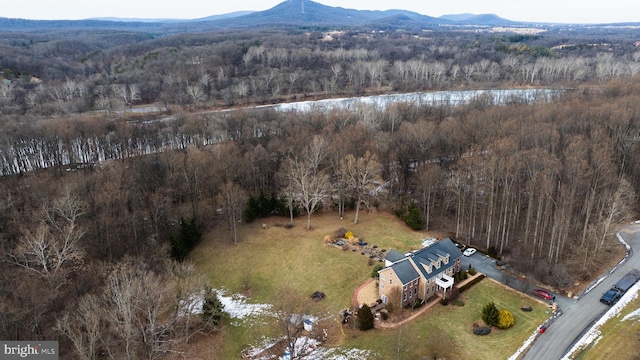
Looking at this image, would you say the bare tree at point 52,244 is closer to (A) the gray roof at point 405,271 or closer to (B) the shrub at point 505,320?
(A) the gray roof at point 405,271

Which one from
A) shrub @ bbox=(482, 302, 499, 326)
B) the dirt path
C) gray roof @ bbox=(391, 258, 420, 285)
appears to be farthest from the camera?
the dirt path

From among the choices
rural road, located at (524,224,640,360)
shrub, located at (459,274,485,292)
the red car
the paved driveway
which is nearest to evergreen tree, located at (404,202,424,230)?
the paved driveway

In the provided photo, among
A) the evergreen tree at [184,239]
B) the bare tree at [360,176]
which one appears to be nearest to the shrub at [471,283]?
the bare tree at [360,176]

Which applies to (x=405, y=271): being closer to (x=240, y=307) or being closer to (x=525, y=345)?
(x=525, y=345)

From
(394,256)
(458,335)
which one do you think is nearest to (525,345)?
(458,335)

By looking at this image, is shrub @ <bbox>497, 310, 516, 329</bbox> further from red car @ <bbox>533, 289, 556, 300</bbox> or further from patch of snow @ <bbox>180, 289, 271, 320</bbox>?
patch of snow @ <bbox>180, 289, 271, 320</bbox>

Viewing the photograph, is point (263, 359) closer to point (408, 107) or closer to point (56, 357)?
point (56, 357)
